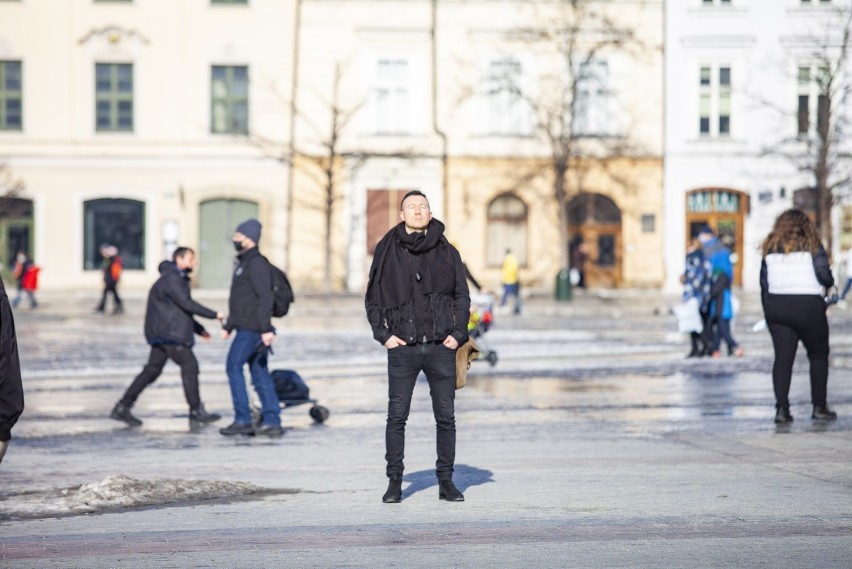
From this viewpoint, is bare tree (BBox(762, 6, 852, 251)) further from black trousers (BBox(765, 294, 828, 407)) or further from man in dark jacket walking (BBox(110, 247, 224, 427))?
man in dark jacket walking (BBox(110, 247, 224, 427))

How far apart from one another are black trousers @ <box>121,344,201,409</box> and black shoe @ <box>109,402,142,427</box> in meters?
0.05

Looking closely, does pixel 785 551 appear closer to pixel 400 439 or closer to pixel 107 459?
pixel 400 439

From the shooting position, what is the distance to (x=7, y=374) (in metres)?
6.92

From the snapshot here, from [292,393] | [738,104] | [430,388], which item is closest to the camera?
[430,388]

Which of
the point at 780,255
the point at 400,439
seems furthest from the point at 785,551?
the point at 780,255

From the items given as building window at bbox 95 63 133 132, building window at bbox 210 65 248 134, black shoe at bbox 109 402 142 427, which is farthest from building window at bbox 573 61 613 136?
black shoe at bbox 109 402 142 427

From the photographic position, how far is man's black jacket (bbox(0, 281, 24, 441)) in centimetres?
686

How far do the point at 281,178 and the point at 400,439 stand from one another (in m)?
36.5

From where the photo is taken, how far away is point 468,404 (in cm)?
1552

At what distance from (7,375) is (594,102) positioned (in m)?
40.2

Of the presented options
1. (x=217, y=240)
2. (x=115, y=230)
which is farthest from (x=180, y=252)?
(x=115, y=230)

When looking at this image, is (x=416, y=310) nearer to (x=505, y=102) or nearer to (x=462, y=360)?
(x=462, y=360)

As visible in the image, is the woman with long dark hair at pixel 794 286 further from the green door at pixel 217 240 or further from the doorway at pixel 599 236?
the doorway at pixel 599 236

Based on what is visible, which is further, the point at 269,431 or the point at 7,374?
the point at 269,431
